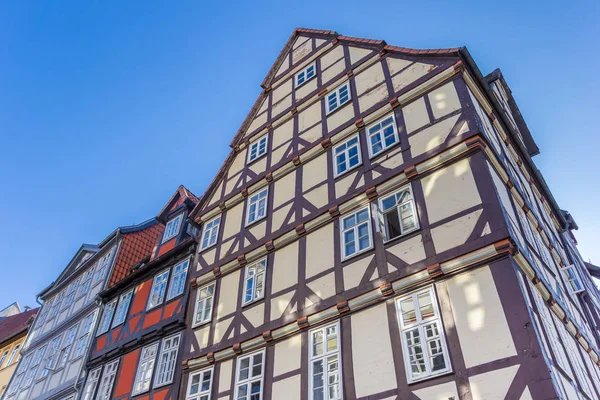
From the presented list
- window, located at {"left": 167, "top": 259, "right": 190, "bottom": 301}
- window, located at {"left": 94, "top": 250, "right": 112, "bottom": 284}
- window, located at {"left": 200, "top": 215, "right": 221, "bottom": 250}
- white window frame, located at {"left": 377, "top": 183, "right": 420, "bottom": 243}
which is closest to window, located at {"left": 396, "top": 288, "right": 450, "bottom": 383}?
white window frame, located at {"left": 377, "top": 183, "right": 420, "bottom": 243}

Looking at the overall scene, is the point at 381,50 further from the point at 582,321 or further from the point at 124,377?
the point at 124,377

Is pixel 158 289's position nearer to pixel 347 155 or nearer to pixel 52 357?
pixel 52 357

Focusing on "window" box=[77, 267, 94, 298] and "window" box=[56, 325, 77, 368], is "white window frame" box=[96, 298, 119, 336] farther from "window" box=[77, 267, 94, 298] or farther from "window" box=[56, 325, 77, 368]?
"window" box=[77, 267, 94, 298]

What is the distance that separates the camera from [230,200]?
15.6 meters

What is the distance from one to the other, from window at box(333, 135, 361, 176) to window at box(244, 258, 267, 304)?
3.17 metres

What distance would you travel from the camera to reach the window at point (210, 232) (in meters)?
15.3

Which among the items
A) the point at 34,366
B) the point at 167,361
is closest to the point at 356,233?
the point at 167,361

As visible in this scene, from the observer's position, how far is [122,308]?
17.7 m

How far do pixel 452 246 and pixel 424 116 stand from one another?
385cm

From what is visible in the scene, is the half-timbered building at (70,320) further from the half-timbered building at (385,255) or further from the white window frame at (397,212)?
the white window frame at (397,212)

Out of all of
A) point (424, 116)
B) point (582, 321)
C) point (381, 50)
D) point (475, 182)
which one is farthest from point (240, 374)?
point (381, 50)

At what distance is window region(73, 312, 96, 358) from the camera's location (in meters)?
18.2

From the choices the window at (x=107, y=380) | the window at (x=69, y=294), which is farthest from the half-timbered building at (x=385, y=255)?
the window at (x=69, y=294)

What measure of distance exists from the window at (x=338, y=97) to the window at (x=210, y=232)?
514 cm
